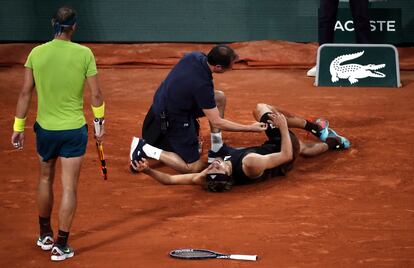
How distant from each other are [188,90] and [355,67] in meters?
4.83

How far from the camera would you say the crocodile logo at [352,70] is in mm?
13672

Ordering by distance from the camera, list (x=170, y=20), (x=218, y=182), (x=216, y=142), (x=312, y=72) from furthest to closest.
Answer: (x=170, y=20) → (x=312, y=72) → (x=216, y=142) → (x=218, y=182)

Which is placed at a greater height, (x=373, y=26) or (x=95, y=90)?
(x=95, y=90)

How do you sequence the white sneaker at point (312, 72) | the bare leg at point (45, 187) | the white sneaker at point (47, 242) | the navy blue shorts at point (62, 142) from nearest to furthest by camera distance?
the navy blue shorts at point (62, 142) → the bare leg at point (45, 187) → the white sneaker at point (47, 242) → the white sneaker at point (312, 72)

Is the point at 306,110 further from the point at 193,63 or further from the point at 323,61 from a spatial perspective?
the point at 193,63

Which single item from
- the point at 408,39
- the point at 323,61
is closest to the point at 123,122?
the point at 323,61

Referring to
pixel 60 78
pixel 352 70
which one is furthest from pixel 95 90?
pixel 352 70

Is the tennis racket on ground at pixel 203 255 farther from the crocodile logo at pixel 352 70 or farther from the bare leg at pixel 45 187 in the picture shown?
the crocodile logo at pixel 352 70

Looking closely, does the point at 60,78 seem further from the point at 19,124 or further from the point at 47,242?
the point at 47,242

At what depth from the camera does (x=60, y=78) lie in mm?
7355

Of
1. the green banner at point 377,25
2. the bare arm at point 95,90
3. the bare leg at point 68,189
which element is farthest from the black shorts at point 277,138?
the green banner at point 377,25

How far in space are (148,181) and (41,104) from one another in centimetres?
243

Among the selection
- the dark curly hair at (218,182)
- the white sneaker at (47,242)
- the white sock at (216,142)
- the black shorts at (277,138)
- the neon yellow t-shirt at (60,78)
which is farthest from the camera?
the white sock at (216,142)

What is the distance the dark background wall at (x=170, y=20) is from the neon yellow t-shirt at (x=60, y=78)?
866 cm
